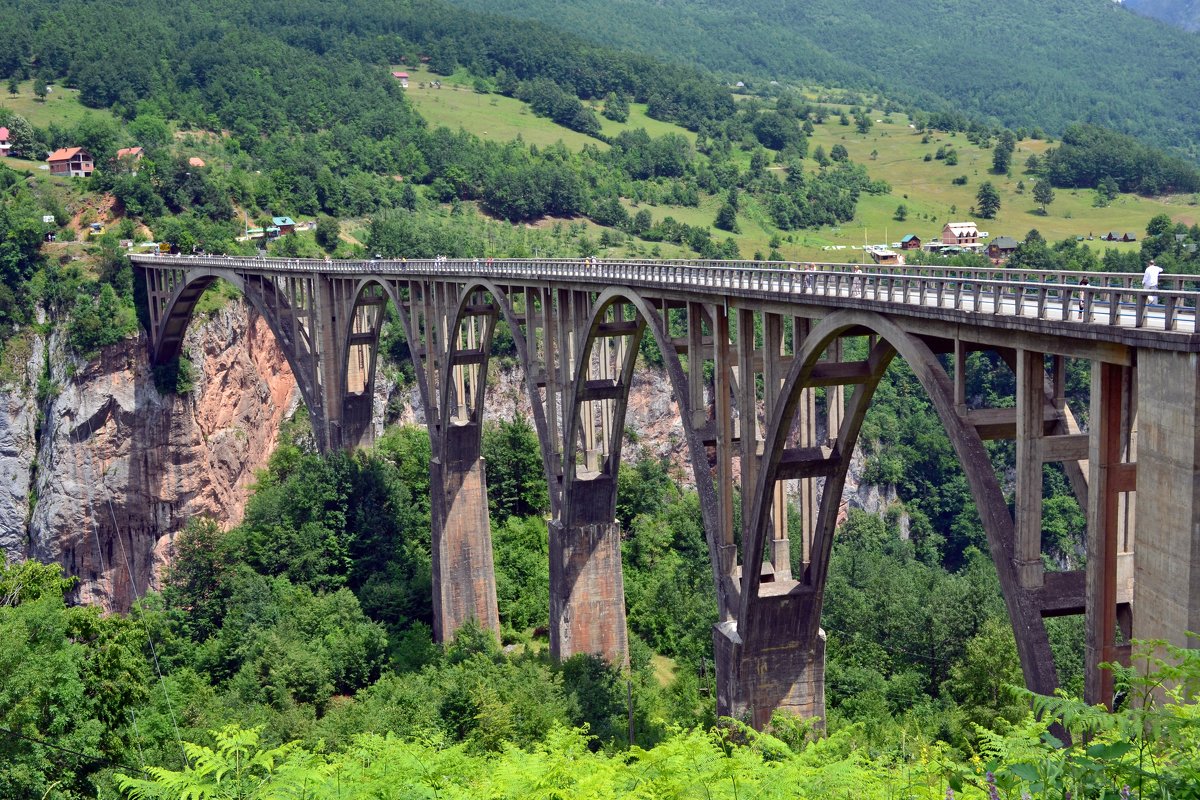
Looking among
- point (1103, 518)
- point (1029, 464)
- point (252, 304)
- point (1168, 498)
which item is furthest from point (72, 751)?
point (252, 304)

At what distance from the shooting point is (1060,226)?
129 metres

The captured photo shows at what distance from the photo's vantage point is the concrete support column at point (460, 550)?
59.1 metres

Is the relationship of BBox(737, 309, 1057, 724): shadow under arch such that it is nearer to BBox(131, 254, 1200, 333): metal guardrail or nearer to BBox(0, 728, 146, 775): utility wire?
BBox(131, 254, 1200, 333): metal guardrail

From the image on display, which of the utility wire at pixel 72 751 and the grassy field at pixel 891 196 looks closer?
the utility wire at pixel 72 751

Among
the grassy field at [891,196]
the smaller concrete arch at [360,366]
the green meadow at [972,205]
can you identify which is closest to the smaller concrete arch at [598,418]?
the smaller concrete arch at [360,366]

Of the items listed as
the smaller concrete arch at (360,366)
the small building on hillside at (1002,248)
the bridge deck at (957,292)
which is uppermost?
the bridge deck at (957,292)

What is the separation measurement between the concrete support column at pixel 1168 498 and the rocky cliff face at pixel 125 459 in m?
71.7

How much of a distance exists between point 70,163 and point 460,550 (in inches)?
2601

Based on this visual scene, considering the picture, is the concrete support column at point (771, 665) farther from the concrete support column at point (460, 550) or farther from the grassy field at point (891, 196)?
the grassy field at point (891, 196)

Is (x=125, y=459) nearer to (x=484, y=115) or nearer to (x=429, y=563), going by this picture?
(x=429, y=563)

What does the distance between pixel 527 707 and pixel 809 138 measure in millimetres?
162848

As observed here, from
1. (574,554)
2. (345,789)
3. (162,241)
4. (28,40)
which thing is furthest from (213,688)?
(28,40)

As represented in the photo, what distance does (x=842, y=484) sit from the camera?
3203 centimetres

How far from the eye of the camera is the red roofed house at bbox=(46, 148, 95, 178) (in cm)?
10675
